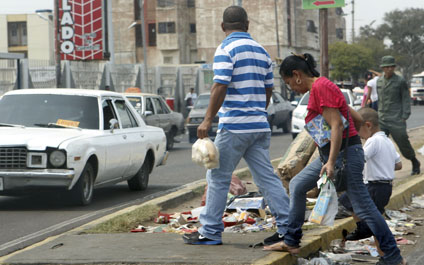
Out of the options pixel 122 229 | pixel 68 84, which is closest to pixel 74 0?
pixel 68 84

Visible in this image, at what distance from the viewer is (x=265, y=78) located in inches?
266

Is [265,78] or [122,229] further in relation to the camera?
[122,229]

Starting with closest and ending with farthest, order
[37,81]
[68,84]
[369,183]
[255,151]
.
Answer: [255,151]
[369,183]
[37,81]
[68,84]

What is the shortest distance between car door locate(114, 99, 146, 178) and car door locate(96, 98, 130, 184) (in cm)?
4

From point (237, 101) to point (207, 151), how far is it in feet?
1.58

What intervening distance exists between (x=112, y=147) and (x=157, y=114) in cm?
1090

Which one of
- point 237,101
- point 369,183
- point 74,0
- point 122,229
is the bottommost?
point 122,229

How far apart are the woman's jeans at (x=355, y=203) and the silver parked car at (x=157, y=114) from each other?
14.6 m

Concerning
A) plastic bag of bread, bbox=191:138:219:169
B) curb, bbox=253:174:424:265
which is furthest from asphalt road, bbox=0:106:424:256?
curb, bbox=253:174:424:265

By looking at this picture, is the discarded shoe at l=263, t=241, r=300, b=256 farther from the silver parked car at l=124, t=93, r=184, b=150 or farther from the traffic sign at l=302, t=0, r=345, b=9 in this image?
the silver parked car at l=124, t=93, r=184, b=150

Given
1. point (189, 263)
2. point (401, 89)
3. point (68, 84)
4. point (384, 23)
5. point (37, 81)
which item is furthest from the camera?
point (384, 23)

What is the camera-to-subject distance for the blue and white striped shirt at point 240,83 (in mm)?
6434

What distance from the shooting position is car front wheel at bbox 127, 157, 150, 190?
40.9ft

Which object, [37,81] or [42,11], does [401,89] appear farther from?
[42,11]
